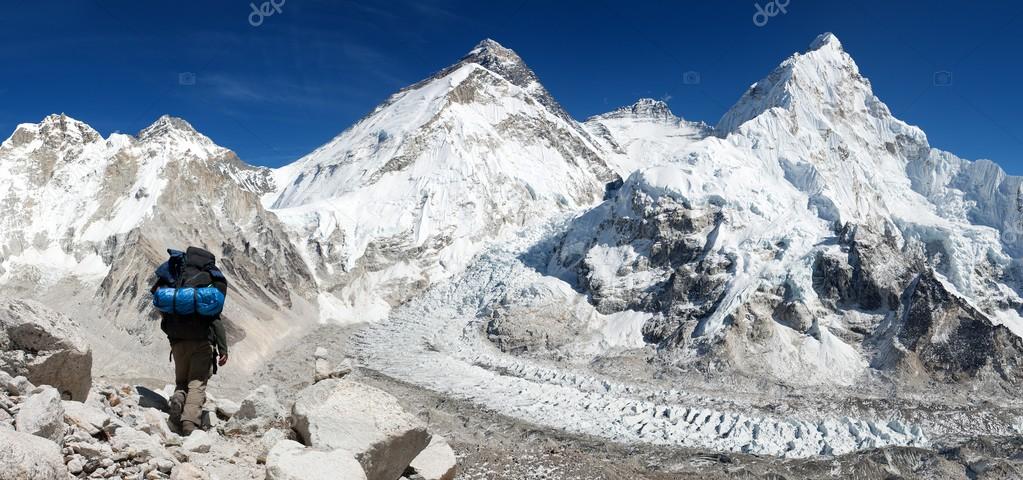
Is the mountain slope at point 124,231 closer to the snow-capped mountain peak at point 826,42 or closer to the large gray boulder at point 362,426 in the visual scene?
the large gray boulder at point 362,426

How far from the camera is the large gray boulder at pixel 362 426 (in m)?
8.16

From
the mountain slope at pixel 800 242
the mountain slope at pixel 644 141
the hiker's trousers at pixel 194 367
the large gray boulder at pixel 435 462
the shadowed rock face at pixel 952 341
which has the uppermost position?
the mountain slope at pixel 644 141

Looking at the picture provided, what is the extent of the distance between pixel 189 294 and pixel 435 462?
14.0 feet

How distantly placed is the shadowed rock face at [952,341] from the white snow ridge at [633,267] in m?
0.20

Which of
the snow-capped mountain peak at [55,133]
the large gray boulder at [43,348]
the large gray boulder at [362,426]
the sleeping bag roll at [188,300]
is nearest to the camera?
the large gray boulder at [43,348]

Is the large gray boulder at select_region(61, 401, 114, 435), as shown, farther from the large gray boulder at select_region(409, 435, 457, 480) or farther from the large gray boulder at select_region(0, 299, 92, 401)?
the large gray boulder at select_region(409, 435, 457, 480)

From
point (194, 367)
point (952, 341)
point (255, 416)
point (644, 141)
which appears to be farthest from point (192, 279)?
point (644, 141)

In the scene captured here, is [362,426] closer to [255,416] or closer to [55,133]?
[255,416]

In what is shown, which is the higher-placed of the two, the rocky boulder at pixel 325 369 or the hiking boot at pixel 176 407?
the rocky boulder at pixel 325 369

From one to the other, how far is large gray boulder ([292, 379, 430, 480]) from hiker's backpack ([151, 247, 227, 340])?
1.80m

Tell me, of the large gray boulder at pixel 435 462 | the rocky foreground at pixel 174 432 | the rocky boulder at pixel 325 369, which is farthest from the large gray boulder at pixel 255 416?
the large gray boulder at pixel 435 462

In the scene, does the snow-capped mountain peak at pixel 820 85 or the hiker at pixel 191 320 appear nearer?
the hiker at pixel 191 320

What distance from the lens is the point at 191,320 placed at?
955 centimetres

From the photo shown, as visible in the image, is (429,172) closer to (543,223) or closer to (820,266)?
(543,223)
